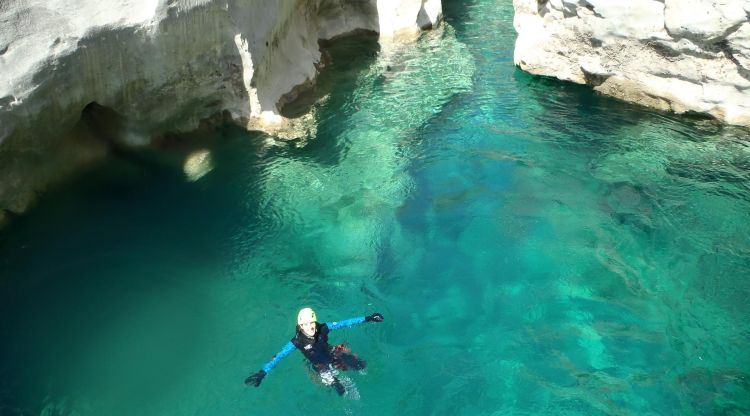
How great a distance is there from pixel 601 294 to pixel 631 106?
6035mm

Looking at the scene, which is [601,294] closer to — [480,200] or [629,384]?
[629,384]

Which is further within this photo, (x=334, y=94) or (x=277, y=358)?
(x=334, y=94)

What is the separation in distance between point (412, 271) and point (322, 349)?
92.4 inches

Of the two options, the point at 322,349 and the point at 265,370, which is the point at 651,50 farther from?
the point at 265,370

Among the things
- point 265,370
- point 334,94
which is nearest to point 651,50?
point 334,94

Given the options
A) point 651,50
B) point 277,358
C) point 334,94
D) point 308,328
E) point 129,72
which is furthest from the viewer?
point 334,94

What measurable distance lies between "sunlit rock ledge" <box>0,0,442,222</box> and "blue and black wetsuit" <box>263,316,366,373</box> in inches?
203

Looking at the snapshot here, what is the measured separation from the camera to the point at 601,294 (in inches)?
352

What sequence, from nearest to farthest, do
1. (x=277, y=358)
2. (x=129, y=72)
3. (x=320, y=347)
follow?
(x=277, y=358) < (x=320, y=347) < (x=129, y=72)

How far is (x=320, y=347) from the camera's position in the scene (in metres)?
7.50

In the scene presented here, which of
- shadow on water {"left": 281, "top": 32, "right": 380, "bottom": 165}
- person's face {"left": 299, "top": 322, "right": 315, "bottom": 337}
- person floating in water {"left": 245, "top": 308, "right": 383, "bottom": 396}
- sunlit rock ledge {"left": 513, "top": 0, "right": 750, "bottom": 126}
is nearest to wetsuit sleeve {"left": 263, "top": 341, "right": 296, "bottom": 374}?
person floating in water {"left": 245, "top": 308, "right": 383, "bottom": 396}

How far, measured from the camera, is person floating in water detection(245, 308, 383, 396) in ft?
24.2

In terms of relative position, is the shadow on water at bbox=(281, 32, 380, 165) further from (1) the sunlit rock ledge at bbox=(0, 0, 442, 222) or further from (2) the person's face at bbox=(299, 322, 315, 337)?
(2) the person's face at bbox=(299, 322, 315, 337)

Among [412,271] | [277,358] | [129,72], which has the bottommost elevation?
[412,271]
